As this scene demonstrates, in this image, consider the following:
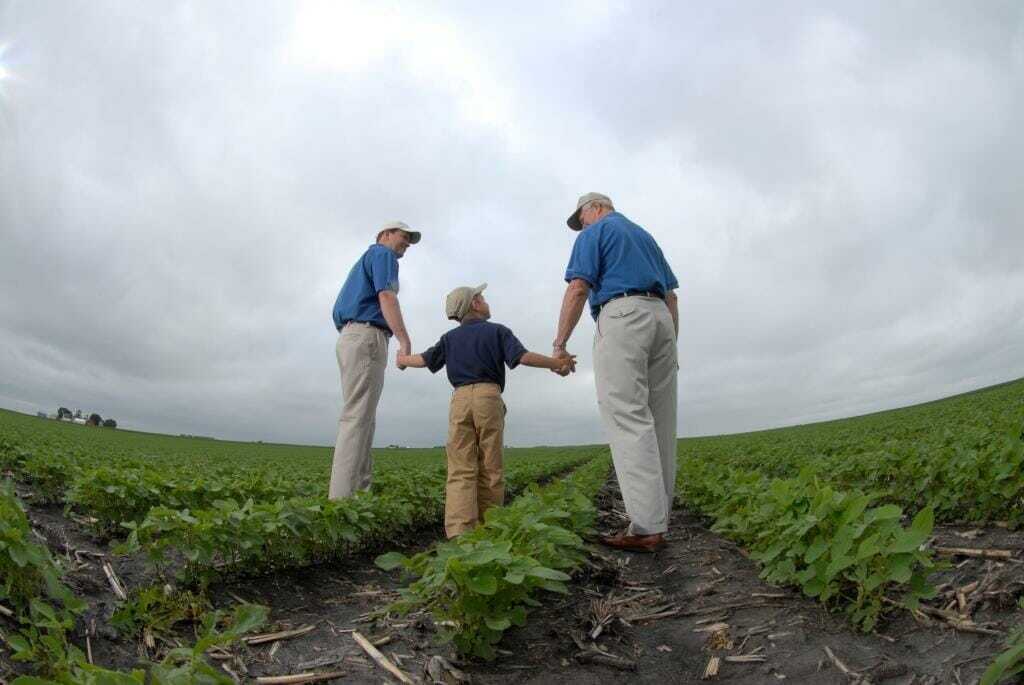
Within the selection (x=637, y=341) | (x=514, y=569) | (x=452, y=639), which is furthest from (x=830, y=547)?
(x=637, y=341)

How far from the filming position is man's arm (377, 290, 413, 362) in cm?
526

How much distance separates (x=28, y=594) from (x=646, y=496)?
314 cm

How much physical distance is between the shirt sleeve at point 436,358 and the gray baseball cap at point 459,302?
0.23m

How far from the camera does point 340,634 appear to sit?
9.55ft

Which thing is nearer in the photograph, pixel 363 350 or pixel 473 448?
pixel 473 448

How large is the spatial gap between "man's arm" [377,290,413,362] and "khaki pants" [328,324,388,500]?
10.4 inches

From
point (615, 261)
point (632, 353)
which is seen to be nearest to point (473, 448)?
point (632, 353)

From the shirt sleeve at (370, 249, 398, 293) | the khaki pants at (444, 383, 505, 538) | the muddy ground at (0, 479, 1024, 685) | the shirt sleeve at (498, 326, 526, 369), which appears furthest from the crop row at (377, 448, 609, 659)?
the shirt sleeve at (370, 249, 398, 293)

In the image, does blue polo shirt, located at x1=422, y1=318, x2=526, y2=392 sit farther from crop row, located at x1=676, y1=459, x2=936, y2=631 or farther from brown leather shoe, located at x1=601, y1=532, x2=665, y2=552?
crop row, located at x1=676, y1=459, x2=936, y2=631

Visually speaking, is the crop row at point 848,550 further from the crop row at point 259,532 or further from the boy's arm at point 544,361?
the crop row at point 259,532

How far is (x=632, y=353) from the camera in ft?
13.4

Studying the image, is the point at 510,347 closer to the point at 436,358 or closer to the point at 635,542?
the point at 436,358

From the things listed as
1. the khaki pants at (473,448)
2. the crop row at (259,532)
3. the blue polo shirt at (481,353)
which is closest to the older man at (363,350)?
the crop row at (259,532)

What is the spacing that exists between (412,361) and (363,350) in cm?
52
